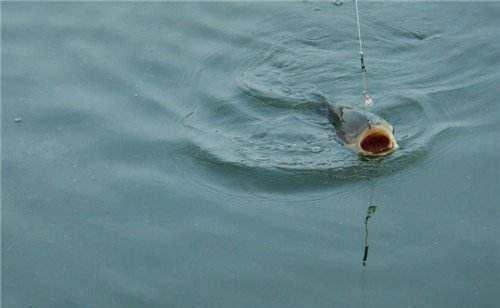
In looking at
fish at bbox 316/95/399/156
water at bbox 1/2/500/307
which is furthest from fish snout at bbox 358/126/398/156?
water at bbox 1/2/500/307

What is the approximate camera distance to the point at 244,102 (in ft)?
29.7

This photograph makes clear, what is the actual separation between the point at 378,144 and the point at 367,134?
178 mm

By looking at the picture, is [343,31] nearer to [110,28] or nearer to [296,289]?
[110,28]

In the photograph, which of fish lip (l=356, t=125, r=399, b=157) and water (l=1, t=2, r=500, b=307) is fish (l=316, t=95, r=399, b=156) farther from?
water (l=1, t=2, r=500, b=307)

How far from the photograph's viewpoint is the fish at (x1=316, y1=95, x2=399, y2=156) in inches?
307

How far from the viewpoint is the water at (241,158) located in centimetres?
654

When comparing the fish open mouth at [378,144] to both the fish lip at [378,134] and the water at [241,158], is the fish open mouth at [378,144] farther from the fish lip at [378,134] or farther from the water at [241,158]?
the water at [241,158]

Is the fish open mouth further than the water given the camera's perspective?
Yes

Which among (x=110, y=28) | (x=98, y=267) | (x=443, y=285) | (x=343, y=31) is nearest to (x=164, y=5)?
(x=110, y=28)

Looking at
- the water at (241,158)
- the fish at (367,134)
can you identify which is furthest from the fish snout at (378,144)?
the water at (241,158)

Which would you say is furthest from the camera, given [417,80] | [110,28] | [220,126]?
[110,28]

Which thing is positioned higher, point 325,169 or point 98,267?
point 325,169

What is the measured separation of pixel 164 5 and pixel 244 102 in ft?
8.38

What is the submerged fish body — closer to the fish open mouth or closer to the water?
the fish open mouth
